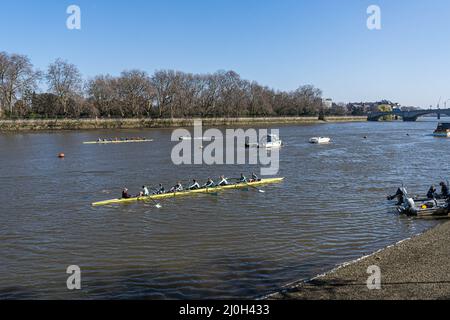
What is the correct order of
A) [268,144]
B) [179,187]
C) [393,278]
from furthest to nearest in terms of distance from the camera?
[268,144], [179,187], [393,278]

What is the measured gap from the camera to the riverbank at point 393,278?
11579 mm

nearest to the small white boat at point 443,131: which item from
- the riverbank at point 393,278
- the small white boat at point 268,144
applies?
the small white boat at point 268,144

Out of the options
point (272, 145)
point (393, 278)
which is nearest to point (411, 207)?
point (393, 278)

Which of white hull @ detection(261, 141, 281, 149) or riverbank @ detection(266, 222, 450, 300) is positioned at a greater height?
white hull @ detection(261, 141, 281, 149)

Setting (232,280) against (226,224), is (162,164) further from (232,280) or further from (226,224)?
(232,280)

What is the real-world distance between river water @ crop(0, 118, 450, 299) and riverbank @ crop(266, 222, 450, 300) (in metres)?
1.26

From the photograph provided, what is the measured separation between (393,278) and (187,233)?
383 inches

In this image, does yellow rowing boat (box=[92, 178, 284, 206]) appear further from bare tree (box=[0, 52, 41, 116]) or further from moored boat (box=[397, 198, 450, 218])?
bare tree (box=[0, 52, 41, 116])

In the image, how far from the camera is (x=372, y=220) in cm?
2175

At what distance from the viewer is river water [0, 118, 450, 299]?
46.9ft

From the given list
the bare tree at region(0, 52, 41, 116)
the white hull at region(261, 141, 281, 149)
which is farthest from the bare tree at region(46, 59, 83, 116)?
the white hull at region(261, 141, 281, 149)

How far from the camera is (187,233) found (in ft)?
64.8

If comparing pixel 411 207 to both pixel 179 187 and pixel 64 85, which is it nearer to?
pixel 179 187

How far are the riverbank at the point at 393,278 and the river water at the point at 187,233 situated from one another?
4.15 feet
